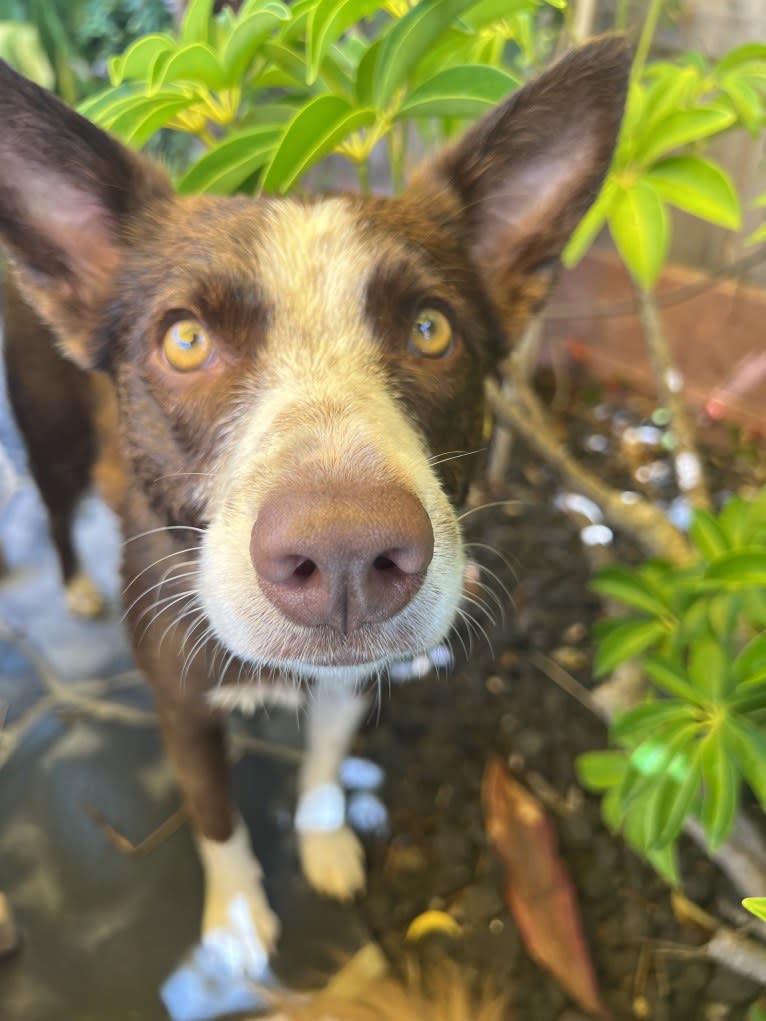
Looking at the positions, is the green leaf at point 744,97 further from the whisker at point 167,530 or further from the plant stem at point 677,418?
the whisker at point 167,530

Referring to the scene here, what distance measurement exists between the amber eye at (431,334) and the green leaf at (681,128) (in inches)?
15.1

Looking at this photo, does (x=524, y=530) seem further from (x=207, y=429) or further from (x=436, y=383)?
(x=207, y=429)

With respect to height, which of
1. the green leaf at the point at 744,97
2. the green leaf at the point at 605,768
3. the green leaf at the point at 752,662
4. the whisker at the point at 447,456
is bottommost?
the green leaf at the point at 605,768

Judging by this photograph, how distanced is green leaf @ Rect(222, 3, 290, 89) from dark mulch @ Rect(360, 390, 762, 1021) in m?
1.24

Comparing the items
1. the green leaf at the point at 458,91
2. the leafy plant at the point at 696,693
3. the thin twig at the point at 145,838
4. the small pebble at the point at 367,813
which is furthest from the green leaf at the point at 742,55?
the thin twig at the point at 145,838

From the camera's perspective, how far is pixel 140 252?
106 centimetres

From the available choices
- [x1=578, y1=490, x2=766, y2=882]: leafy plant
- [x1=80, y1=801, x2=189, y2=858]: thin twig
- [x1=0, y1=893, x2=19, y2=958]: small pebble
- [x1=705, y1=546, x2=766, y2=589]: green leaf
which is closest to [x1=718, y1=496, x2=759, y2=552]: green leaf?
[x1=578, y1=490, x2=766, y2=882]: leafy plant

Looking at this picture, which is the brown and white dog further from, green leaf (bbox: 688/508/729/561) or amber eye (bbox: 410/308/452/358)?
green leaf (bbox: 688/508/729/561)

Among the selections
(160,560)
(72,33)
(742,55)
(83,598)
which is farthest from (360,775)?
(72,33)

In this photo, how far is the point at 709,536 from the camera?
41.4 inches

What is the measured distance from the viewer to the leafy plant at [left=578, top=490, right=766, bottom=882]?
0.89 meters

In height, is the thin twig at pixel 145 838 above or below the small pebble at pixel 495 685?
below

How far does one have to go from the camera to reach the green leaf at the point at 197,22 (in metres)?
0.94

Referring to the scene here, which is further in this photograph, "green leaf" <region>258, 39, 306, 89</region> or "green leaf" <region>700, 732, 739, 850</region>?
"green leaf" <region>258, 39, 306, 89</region>
